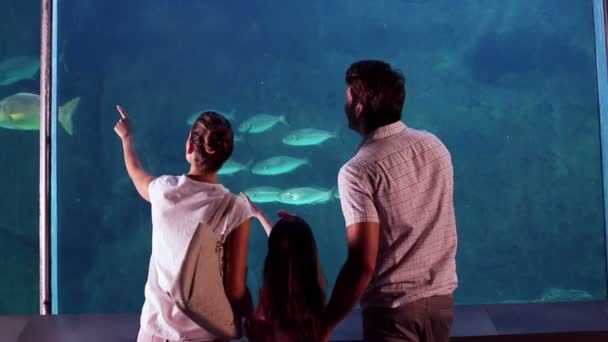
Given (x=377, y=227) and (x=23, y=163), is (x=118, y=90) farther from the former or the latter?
(x=377, y=227)

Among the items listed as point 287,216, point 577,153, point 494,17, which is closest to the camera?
point 287,216

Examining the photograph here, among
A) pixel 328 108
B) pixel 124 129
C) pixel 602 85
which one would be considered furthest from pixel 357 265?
pixel 328 108

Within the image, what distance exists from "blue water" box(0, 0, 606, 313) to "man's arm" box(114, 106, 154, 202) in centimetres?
866

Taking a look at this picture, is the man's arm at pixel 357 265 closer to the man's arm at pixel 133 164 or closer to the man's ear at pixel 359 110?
the man's ear at pixel 359 110

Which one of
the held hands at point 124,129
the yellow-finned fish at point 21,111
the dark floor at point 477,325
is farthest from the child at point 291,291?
the yellow-finned fish at point 21,111

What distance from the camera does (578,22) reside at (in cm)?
1911

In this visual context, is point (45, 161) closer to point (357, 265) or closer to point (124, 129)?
point (124, 129)

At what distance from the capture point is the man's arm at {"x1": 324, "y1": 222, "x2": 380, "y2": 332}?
177 cm

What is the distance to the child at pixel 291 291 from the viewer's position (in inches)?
70.8

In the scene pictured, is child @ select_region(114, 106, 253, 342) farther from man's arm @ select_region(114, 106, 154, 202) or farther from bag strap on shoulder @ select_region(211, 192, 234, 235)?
man's arm @ select_region(114, 106, 154, 202)

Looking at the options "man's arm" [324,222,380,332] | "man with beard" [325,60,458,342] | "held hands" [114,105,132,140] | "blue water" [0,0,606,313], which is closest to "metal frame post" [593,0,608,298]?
"man with beard" [325,60,458,342]

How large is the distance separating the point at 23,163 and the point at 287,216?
24.4ft

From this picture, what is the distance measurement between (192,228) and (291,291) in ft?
1.09

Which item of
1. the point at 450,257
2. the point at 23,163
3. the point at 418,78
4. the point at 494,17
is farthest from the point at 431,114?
the point at 450,257
